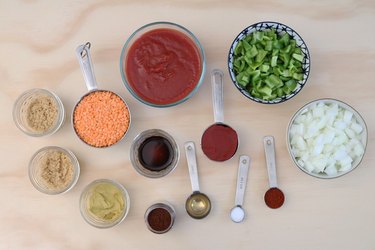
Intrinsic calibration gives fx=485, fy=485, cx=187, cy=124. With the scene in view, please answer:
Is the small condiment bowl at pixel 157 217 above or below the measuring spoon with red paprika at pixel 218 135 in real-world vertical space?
below

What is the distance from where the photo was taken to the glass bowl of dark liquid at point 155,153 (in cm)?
171

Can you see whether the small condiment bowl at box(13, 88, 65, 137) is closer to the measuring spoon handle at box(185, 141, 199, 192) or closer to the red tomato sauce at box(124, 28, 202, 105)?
the red tomato sauce at box(124, 28, 202, 105)

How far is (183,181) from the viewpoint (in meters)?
1.75

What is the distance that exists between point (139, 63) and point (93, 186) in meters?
0.46

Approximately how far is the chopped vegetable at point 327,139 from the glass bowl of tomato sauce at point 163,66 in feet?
1.31

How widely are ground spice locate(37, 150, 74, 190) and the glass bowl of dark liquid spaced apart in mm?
230

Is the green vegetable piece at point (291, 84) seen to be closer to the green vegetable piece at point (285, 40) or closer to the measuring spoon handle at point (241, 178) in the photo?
the green vegetable piece at point (285, 40)

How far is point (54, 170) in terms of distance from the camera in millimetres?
1716

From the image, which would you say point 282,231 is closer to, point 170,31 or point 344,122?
point 344,122

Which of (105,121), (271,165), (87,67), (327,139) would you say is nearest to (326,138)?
(327,139)

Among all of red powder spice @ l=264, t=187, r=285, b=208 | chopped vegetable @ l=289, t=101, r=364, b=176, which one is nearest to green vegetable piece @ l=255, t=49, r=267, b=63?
chopped vegetable @ l=289, t=101, r=364, b=176

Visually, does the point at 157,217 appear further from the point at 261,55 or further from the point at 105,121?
the point at 261,55

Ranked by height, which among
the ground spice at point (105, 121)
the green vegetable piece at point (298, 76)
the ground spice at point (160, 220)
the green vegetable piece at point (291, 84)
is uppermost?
the green vegetable piece at point (298, 76)

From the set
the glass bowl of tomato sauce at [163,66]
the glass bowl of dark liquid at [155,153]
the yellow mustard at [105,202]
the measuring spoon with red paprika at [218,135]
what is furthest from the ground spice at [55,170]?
the measuring spoon with red paprika at [218,135]
